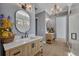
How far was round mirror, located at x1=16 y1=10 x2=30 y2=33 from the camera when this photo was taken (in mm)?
1596

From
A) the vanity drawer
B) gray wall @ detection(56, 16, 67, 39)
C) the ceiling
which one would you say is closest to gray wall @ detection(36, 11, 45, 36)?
the ceiling

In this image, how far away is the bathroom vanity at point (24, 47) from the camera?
1.47 m

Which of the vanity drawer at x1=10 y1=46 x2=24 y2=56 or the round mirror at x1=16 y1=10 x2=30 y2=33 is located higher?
the round mirror at x1=16 y1=10 x2=30 y2=33

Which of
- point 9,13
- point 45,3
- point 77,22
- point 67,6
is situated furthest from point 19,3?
point 77,22

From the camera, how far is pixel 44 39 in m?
1.64

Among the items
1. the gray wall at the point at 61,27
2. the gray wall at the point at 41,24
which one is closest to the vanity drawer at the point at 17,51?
the gray wall at the point at 41,24

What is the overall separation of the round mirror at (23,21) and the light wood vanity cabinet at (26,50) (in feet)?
0.66

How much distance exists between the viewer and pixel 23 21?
5.35ft

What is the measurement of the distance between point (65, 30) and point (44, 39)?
302mm

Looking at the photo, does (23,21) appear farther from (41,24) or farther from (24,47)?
(24,47)

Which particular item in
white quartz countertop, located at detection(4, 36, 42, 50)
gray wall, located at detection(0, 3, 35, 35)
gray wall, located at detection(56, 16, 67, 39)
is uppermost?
gray wall, located at detection(0, 3, 35, 35)

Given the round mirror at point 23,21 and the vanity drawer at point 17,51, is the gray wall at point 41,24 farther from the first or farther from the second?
the vanity drawer at point 17,51

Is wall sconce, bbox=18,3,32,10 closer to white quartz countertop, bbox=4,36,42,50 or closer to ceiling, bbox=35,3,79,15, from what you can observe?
ceiling, bbox=35,3,79,15

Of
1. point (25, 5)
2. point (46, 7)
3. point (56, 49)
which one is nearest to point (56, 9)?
point (46, 7)
